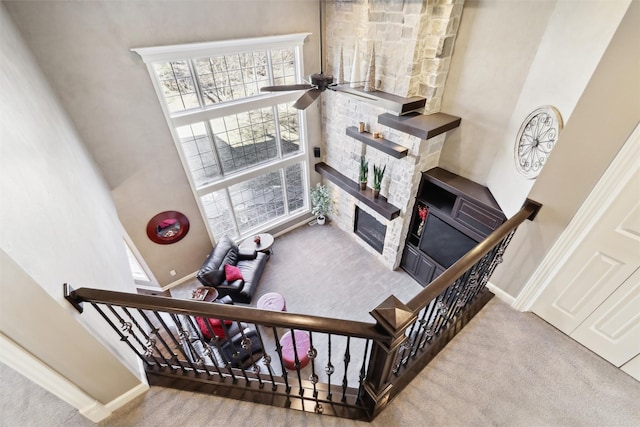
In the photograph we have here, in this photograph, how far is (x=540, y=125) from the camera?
2.81m

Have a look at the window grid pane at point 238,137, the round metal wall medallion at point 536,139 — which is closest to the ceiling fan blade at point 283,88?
the window grid pane at point 238,137

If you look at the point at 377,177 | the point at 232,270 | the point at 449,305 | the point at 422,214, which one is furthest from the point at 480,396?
the point at 232,270

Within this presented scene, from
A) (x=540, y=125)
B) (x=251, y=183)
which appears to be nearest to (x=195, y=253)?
(x=251, y=183)

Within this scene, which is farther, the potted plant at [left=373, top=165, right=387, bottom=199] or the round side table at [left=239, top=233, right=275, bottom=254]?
the round side table at [left=239, top=233, right=275, bottom=254]

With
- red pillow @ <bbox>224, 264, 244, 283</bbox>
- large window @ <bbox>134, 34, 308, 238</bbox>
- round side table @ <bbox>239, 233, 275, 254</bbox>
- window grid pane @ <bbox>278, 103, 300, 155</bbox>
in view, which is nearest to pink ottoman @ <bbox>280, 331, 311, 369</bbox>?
red pillow @ <bbox>224, 264, 244, 283</bbox>

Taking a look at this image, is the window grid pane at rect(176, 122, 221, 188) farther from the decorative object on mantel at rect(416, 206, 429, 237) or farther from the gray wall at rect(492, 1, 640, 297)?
the gray wall at rect(492, 1, 640, 297)

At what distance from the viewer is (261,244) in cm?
619

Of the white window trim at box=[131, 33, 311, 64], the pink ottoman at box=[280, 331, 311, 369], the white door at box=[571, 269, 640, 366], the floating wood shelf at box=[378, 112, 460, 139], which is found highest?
the white window trim at box=[131, 33, 311, 64]

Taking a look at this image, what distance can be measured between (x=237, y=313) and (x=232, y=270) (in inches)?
157

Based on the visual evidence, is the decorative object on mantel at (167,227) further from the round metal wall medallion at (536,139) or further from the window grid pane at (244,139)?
the round metal wall medallion at (536,139)

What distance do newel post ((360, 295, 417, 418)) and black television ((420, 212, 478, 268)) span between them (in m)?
3.12

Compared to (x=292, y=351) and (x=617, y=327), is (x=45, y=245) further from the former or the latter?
(x=617, y=327)

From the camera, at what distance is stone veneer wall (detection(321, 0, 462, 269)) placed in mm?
3570

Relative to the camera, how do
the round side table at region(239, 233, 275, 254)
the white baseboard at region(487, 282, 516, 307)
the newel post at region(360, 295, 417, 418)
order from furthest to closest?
the round side table at region(239, 233, 275, 254)
the white baseboard at region(487, 282, 516, 307)
the newel post at region(360, 295, 417, 418)
